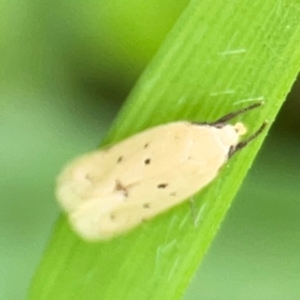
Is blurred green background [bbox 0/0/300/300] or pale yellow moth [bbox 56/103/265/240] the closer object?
pale yellow moth [bbox 56/103/265/240]

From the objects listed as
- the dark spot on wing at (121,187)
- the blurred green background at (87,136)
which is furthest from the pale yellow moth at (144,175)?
the blurred green background at (87,136)

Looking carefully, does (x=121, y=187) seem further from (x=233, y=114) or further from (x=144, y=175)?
(x=233, y=114)

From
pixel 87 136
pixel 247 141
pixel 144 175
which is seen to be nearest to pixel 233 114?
pixel 247 141

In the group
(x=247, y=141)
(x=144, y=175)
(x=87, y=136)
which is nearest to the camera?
(x=247, y=141)

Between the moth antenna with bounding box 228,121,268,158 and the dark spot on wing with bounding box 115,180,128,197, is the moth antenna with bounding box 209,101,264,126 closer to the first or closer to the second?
the moth antenna with bounding box 228,121,268,158

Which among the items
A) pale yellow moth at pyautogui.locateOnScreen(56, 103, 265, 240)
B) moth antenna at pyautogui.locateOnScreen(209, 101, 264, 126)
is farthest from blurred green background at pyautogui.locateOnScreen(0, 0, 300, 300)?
moth antenna at pyautogui.locateOnScreen(209, 101, 264, 126)

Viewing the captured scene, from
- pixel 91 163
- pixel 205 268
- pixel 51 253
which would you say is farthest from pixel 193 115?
pixel 205 268
